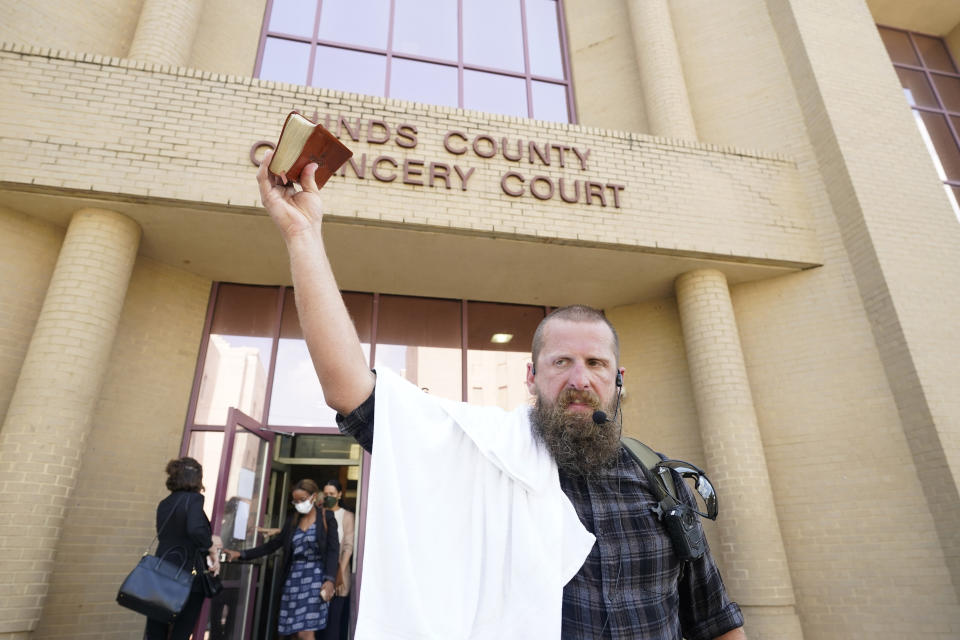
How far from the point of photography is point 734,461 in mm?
6270

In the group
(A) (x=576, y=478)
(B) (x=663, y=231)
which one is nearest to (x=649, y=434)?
(B) (x=663, y=231)

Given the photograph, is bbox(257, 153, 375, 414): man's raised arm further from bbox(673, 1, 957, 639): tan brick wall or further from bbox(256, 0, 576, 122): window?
bbox(256, 0, 576, 122): window

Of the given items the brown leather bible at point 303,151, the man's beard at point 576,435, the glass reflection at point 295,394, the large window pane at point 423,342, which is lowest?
the man's beard at point 576,435

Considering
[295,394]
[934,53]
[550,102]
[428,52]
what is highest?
[934,53]

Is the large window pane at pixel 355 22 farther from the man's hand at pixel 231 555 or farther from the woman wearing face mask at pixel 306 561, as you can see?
the man's hand at pixel 231 555

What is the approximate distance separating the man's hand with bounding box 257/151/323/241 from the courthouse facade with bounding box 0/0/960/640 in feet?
15.0

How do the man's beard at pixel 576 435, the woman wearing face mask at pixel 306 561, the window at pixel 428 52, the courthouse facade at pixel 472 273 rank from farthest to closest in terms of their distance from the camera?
the window at pixel 428 52, the courthouse facade at pixel 472 273, the woman wearing face mask at pixel 306 561, the man's beard at pixel 576 435

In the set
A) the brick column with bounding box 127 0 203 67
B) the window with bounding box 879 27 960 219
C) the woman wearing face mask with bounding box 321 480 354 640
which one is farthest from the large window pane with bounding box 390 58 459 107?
the window with bounding box 879 27 960 219

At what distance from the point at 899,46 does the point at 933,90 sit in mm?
1167

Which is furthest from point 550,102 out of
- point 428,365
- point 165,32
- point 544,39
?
point 165,32

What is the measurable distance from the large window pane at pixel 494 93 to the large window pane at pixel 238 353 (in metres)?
4.21

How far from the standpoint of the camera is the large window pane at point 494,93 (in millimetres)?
8672

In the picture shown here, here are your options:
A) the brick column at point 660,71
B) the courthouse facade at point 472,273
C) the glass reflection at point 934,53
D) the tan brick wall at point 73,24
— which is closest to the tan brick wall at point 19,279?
the courthouse facade at point 472,273

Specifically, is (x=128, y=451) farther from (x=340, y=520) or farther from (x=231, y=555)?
(x=340, y=520)
